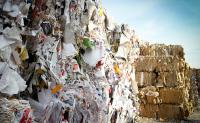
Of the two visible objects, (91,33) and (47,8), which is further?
(91,33)

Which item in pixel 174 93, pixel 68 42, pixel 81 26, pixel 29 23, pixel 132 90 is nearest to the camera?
pixel 29 23

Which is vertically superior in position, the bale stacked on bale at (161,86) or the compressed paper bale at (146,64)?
the compressed paper bale at (146,64)

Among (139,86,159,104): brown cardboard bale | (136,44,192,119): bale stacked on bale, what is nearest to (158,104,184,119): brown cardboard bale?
(136,44,192,119): bale stacked on bale

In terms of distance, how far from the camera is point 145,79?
7504 millimetres

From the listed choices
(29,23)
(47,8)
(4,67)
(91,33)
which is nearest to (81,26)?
(91,33)

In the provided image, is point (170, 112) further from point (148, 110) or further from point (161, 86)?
point (161, 86)

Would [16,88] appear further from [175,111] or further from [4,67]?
[175,111]

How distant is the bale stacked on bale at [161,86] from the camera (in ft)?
24.0

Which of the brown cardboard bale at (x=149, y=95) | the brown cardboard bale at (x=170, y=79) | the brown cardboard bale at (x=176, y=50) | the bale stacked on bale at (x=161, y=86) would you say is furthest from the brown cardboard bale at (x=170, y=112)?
the brown cardboard bale at (x=176, y=50)

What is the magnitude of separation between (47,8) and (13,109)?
116cm

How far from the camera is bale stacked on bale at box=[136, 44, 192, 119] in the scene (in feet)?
24.0

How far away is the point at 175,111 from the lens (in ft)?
24.1

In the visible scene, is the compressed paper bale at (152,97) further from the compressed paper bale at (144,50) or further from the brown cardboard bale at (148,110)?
the compressed paper bale at (144,50)

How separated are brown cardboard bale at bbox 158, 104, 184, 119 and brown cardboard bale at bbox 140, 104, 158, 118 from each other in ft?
0.36
